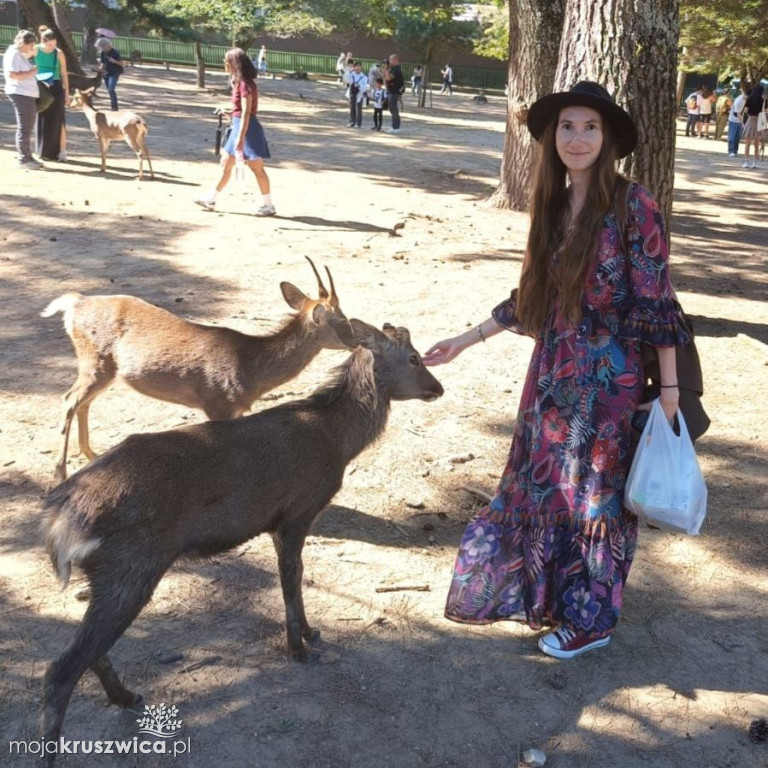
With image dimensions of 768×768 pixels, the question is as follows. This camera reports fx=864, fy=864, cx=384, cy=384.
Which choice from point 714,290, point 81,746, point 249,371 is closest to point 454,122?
point 714,290

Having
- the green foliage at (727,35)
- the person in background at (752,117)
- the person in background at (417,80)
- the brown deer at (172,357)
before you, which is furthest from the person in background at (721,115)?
the brown deer at (172,357)

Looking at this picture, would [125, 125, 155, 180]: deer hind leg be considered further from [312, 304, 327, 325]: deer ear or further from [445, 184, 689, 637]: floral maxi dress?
[445, 184, 689, 637]: floral maxi dress

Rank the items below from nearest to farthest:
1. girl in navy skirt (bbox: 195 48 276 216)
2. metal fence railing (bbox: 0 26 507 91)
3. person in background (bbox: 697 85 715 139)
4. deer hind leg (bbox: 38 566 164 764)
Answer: deer hind leg (bbox: 38 566 164 764) < girl in navy skirt (bbox: 195 48 276 216) < person in background (bbox: 697 85 715 139) < metal fence railing (bbox: 0 26 507 91)

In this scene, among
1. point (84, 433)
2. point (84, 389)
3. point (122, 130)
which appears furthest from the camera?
point (122, 130)

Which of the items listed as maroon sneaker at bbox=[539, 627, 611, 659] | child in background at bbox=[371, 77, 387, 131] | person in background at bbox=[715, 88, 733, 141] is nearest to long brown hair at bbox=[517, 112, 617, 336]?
maroon sneaker at bbox=[539, 627, 611, 659]

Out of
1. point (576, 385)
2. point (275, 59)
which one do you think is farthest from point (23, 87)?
point (275, 59)

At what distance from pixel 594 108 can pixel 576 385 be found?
3.44ft

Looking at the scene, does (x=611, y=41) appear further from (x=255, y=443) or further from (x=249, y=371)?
(x=255, y=443)

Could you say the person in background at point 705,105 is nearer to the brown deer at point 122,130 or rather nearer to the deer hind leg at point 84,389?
the brown deer at point 122,130

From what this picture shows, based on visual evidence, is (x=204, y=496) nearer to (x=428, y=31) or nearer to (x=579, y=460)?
(x=579, y=460)

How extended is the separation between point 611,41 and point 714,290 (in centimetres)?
334

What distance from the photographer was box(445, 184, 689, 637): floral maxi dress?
10.5 feet

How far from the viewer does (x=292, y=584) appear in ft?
11.4

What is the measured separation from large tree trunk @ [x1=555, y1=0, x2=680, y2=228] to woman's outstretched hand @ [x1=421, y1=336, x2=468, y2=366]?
3.60m
